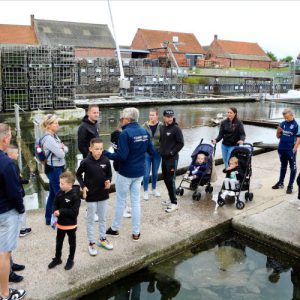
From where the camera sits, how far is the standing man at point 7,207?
312 centimetres

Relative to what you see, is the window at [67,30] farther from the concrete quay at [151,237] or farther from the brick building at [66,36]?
the concrete quay at [151,237]

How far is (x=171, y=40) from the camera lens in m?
63.7

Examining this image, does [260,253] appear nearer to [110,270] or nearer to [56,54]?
[110,270]

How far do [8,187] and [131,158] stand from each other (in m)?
1.77

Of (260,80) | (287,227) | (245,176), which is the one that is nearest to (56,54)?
(245,176)

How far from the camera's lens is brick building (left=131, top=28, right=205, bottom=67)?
59.9 metres

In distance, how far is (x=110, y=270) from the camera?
402 centimetres

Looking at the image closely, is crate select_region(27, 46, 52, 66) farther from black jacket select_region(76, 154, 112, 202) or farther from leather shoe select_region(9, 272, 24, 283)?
leather shoe select_region(9, 272, 24, 283)

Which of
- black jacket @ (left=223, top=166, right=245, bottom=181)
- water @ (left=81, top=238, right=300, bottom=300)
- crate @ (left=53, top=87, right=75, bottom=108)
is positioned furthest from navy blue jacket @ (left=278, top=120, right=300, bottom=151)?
crate @ (left=53, top=87, right=75, bottom=108)

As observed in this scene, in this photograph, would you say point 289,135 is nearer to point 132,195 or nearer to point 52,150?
point 132,195

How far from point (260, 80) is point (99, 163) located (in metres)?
46.0

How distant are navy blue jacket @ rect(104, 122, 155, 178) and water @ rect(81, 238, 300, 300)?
1242mm

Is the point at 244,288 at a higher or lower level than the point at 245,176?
lower

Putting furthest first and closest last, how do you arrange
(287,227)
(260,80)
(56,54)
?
(260,80) → (56,54) → (287,227)
